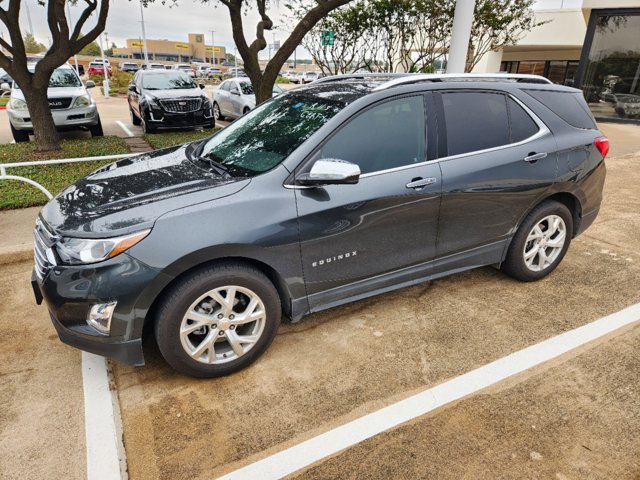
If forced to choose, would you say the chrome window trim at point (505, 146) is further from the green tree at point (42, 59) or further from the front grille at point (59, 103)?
the front grille at point (59, 103)

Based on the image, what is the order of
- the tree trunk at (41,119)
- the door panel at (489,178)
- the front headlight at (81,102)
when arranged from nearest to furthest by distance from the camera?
the door panel at (489,178)
the tree trunk at (41,119)
the front headlight at (81,102)

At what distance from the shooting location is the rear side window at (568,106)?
379 centimetres

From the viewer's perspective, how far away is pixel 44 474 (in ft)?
7.16

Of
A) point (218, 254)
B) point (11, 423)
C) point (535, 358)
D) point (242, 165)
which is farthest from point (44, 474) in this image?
point (535, 358)

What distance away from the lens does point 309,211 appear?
277 centimetres

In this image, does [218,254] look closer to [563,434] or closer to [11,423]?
[11,423]

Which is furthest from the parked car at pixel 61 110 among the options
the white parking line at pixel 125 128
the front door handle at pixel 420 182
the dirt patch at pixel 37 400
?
the front door handle at pixel 420 182

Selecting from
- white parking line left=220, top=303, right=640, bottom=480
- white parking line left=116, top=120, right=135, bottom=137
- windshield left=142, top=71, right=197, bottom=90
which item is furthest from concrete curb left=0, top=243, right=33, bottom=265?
windshield left=142, top=71, right=197, bottom=90

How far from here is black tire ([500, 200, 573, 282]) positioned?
3.76m

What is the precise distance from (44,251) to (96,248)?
1.60 ft

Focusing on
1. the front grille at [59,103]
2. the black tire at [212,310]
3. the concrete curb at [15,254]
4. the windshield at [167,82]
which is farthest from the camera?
the windshield at [167,82]

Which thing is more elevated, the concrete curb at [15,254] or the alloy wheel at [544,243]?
the alloy wheel at [544,243]

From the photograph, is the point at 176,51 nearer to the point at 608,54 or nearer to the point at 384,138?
the point at 608,54

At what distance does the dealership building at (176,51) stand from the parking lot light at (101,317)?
111m
